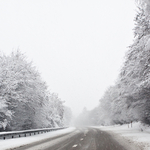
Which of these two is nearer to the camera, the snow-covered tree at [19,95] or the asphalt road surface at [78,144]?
the asphalt road surface at [78,144]

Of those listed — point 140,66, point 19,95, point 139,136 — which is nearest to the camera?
point 140,66

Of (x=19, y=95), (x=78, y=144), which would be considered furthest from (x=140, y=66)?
(x=19, y=95)

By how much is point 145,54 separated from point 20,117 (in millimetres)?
17368

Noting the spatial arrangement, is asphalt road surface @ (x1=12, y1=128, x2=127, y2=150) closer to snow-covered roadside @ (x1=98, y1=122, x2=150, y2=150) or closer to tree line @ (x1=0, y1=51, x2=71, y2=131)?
snow-covered roadside @ (x1=98, y1=122, x2=150, y2=150)

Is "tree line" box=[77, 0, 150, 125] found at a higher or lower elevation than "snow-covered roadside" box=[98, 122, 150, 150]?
higher

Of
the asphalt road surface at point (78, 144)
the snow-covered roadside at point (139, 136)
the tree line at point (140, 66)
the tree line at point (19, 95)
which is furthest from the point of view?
the tree line at point (19, 95)

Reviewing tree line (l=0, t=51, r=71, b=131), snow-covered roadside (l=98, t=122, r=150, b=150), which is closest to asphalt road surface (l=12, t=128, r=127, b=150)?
snow-covered roadside (l=98, t=122, r=150, b=150)

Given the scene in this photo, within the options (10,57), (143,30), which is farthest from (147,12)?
(10,57)

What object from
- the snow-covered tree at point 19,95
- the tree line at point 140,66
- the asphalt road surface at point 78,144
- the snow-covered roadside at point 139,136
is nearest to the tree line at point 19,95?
the snow-covered tree at point 19,95

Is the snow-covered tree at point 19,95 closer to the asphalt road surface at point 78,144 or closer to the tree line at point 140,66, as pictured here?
the asphalt road surface at point 78,144

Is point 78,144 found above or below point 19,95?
below

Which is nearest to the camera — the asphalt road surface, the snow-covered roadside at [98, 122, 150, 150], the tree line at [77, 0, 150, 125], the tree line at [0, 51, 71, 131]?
the asphalt road surface

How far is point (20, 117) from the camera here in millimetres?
23953

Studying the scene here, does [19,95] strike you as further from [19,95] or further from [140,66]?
[140,66]
